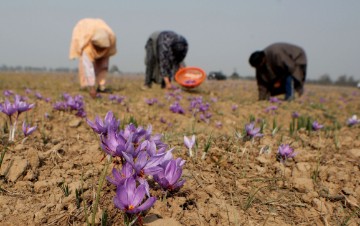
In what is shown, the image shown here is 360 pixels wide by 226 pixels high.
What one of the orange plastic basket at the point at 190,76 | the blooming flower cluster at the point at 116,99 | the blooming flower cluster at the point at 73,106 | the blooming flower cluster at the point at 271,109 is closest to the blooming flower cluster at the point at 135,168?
the blooming flower cluster at the point at 73,106

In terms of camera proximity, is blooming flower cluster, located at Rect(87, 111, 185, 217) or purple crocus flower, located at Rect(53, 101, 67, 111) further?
purple crocus flower, located at Rect(53, 101, 67, 111)

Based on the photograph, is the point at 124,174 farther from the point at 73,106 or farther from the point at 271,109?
the point at 271,109

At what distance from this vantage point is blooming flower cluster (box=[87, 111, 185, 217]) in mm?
1042

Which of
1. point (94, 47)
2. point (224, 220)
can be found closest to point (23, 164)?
point (224, 220)

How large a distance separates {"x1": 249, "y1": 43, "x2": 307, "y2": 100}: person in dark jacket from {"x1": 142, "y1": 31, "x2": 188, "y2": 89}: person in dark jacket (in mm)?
2062

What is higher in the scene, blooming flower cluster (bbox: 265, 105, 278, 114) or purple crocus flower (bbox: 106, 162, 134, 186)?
purple crocus flower (bbox: 106, 162, 134, 186)

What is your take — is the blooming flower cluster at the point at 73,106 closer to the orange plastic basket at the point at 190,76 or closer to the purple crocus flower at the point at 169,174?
the purple crocus flower at the point at 169,174

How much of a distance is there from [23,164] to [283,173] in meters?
1.49

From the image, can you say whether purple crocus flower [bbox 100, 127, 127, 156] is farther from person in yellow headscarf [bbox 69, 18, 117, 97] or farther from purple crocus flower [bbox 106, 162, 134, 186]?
person in yellow headscarf [bbox 69, 18, 117, 97]

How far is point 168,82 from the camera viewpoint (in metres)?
8.51

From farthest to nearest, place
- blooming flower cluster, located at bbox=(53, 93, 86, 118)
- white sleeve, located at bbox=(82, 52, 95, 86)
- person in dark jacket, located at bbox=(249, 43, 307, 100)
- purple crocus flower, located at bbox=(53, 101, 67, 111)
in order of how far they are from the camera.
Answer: person in dark jacket, located at bbox=(249, 43, 307, 100) < white sleeve, located at bbox=(82, 52, 95, 86) < purple crocus flower, located at bbox=(53, 101, 67, 111) < blooming flower cluster, located at bbox=(53, 93, 86, 118)

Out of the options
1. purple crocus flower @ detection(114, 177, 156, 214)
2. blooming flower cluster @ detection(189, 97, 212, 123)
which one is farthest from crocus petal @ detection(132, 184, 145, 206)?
blooming flower cluster @ detection(189, 97, 212, 123)

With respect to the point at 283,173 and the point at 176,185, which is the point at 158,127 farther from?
the point at 176,185

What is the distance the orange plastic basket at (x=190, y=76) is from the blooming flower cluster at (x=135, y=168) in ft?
24.2
